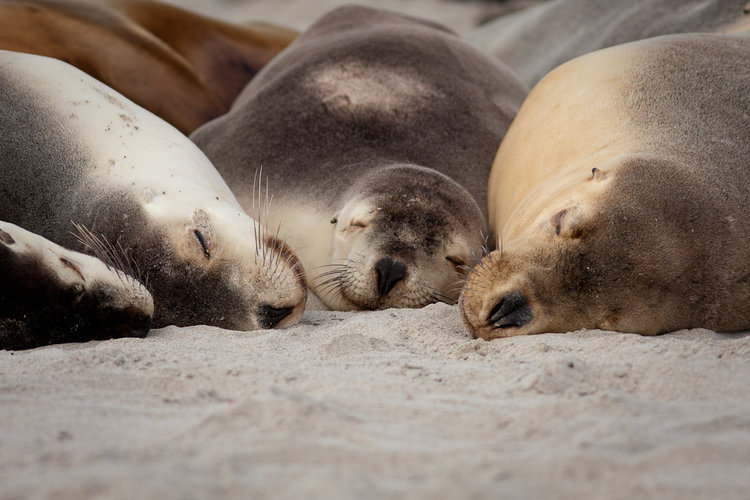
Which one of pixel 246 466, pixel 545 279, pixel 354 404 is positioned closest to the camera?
pixel 246 466

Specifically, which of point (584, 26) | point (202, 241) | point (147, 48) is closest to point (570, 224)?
point (202, 241)

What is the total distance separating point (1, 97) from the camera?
378 centimetres

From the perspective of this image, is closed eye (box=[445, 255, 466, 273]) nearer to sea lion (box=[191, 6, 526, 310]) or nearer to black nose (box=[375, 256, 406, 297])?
sea lion (box=[191, 6, 526, 310])

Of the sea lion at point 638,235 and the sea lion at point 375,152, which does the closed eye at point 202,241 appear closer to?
the sea lion at point 375,152

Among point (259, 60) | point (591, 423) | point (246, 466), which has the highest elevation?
point (246, 466)

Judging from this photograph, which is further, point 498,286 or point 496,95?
point 496,95

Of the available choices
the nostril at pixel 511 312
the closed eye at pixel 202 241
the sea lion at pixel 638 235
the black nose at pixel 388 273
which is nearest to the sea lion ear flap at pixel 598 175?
the sea lion at pixel 638 235

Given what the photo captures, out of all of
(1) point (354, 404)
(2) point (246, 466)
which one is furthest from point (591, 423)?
(2) point (246, 466)

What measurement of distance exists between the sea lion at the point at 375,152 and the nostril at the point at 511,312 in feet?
2.33

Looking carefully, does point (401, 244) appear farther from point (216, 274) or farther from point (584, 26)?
point (584, 26)

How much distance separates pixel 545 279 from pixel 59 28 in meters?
4.02

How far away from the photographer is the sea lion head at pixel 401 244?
3555 millimetres

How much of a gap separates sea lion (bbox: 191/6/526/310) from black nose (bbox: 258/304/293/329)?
1.63 feet

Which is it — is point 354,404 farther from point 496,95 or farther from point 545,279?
point 496,95
